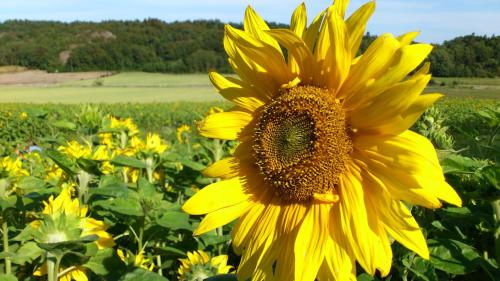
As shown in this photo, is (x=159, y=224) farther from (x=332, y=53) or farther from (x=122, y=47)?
(x=122, y=47)

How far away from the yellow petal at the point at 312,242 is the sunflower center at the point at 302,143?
53mm

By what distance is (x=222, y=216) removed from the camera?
1.41 metres

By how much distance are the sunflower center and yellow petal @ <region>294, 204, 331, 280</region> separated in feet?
0.17

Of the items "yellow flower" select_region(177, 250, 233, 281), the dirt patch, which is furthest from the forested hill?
"yellow flower" select_region(177, 250, 233, 281)

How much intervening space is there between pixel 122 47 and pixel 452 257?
246ft

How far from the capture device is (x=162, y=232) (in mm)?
2209

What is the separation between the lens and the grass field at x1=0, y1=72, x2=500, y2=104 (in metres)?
39.2

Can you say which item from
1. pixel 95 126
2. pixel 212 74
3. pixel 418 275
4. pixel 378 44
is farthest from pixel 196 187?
pixel 378 44

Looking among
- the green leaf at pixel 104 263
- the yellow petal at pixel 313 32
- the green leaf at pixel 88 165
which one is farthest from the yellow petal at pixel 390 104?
the green leaf at pixel 88 165

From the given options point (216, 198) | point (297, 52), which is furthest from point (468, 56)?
point (216, 198)

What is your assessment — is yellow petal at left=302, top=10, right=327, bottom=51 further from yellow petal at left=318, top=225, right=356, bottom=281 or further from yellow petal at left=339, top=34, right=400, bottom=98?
yellow petal at left=318, top=225, right=356, bottom=281

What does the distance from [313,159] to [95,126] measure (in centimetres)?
234

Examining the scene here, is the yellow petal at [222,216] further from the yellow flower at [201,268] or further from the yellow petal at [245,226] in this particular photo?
the yellow flower at [201,268]

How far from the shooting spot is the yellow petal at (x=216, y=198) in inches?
55.3
